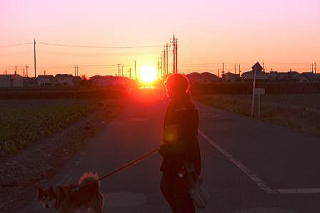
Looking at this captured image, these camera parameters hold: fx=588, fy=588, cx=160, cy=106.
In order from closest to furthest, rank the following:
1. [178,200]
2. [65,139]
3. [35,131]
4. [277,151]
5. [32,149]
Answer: [178,200] → [277,151] → [32,149] → [65,139] → [35,131]

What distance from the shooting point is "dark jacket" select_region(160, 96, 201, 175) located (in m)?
5.91

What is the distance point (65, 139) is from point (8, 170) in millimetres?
7224

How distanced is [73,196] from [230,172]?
5.14m

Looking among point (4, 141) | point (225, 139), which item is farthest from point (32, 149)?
point (225, 139)

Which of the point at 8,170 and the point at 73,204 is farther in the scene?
the point at 8,170

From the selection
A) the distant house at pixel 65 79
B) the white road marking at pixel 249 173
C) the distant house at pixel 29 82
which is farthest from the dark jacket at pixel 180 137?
the distant house at pixel 65 79

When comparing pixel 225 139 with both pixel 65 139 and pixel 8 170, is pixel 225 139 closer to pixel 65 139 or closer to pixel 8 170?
pixel 65 139

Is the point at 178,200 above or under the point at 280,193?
above

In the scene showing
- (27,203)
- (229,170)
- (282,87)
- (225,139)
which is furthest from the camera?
(282,87)

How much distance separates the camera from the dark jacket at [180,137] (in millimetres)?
5907

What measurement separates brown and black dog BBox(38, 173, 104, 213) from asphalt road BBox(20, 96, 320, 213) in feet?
3.70

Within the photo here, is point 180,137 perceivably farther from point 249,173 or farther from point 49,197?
point 249,173

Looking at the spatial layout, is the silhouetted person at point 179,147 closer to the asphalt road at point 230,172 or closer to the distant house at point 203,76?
the asphalt road at point 230,172

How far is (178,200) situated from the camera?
19.9ft
